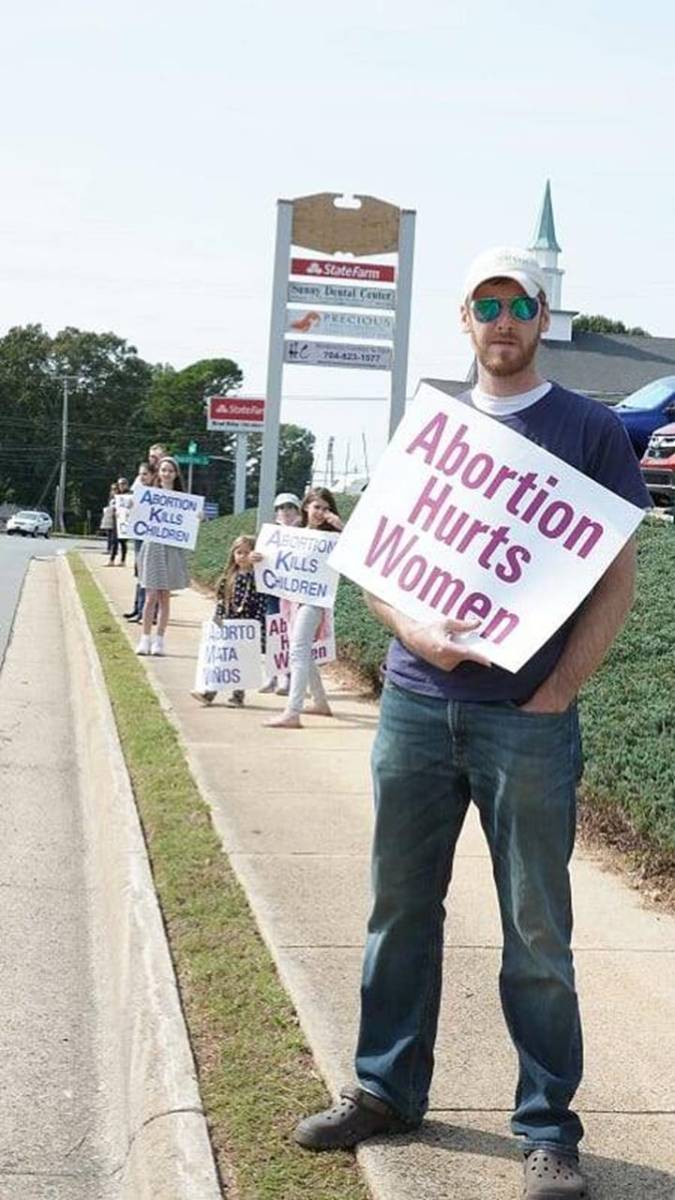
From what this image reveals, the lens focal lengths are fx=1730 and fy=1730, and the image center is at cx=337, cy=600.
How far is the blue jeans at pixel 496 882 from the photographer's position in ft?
12.8

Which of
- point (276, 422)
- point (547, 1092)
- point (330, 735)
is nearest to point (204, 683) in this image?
point (330, 735)

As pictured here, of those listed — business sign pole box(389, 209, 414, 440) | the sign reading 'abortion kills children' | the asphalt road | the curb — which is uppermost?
business sign pole box(389, 209, 414, 440)

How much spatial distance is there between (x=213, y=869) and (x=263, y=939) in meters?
1.16

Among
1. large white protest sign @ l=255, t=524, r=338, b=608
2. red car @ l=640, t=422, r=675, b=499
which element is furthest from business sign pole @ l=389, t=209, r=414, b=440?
red car @ l=640, t=422, r=675, b=499

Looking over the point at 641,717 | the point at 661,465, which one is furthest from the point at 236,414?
the point at 641,717

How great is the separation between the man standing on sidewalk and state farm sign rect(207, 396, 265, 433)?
5847cm

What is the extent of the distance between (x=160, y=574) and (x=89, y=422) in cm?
10602

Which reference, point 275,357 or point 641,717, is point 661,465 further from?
point 641,717

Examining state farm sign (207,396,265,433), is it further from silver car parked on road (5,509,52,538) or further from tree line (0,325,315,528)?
tree line (0,325,315,528)

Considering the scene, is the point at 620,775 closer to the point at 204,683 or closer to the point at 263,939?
the point at 263,939

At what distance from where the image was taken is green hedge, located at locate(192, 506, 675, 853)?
23.8ft

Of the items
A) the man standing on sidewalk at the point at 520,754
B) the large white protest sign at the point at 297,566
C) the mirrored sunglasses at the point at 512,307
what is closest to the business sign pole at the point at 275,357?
the large white protest sign at the point at 297,566

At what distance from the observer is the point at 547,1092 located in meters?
3.99

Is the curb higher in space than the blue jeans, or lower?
lower
